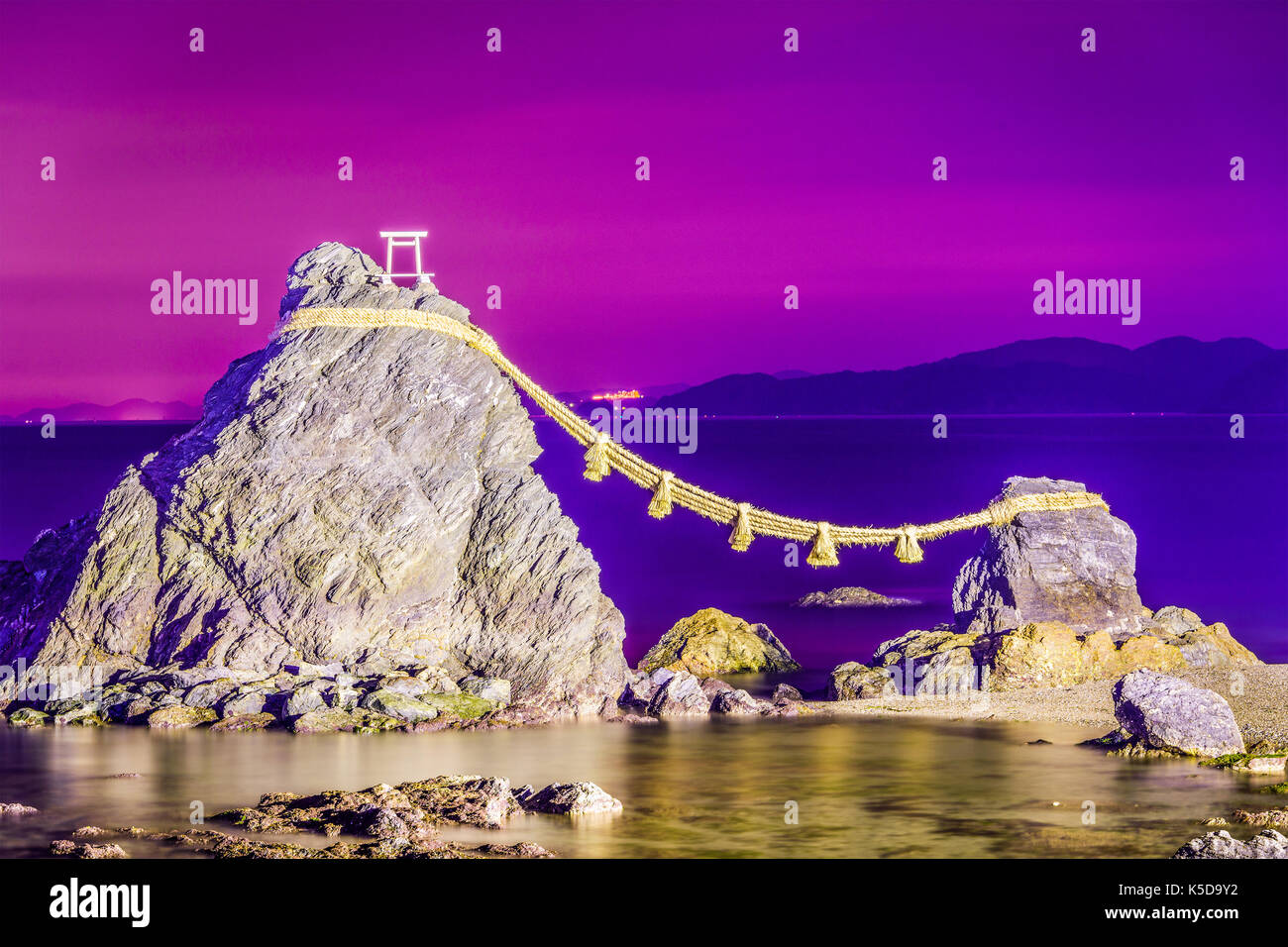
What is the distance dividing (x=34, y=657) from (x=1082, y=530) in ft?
41.7

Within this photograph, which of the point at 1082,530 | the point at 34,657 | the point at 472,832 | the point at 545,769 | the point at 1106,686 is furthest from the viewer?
the point at 1082,530

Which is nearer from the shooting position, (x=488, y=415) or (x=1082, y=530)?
(x=488, y=415)

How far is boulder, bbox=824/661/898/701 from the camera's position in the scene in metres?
18.8

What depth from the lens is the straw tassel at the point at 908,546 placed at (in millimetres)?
19500

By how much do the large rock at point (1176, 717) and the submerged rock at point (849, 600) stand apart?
39.6 ft

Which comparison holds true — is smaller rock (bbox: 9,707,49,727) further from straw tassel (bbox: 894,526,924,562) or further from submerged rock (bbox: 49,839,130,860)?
straw tassel (bbox: 894,526,924,562)

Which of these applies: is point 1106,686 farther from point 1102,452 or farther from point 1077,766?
point 1102,452

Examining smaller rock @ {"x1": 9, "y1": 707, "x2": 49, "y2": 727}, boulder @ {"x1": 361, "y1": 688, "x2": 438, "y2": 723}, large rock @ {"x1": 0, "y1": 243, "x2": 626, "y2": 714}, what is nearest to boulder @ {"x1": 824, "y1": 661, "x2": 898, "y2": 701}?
large rock @ {"x1": 0, "y1": 243, "x2": 626, "y2": 714}

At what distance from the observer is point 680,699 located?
17.8 meters

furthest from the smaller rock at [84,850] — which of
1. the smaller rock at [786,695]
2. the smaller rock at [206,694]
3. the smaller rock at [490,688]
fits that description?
the smaller rock at [786,695]

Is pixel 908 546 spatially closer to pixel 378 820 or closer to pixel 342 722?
pixel 342 722
